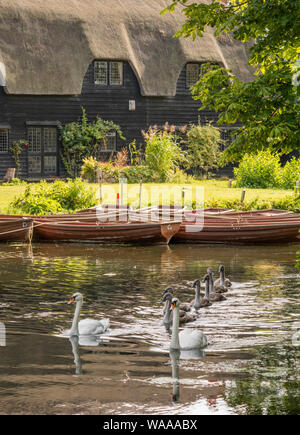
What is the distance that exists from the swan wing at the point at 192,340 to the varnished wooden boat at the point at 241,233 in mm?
12119

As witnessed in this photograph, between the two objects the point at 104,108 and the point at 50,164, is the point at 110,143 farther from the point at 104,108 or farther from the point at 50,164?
the point at 50,164

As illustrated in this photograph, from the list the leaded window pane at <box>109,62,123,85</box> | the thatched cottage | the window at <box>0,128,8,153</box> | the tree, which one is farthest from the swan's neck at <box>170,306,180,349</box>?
the leaded window pane at <box>109,62,123,85</box>

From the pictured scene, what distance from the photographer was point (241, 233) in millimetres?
24781

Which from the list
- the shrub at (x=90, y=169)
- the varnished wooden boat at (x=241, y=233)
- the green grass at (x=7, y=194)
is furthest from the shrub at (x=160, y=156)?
the varnished wooden boat at (x=241, y=233)

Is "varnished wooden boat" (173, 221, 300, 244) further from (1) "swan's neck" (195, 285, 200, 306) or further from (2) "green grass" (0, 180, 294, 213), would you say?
(1) "swan's neck" (195, 285, 200, 306)

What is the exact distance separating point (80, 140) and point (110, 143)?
1.98m

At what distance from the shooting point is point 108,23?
3928cm

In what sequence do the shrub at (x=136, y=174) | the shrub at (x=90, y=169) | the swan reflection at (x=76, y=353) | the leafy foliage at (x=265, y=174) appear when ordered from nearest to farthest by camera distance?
the swan reflection at (x=76, y=353) → the leafy foliage at (x=265, y=174) → the shrub at (x=136, y=174) → the shrub at (x=90, y=169)

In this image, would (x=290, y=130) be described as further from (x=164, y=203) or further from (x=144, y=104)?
(x=144, y=104)

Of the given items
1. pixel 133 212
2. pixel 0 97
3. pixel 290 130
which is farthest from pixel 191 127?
pixel 290 130

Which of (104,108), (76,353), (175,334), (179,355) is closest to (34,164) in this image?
(104,108)

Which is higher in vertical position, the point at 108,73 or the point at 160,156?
the point at 108,73

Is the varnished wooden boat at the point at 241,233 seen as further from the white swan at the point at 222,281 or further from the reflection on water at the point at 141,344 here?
the white swan at the point at 222,281

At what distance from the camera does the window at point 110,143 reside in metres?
39.5
